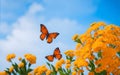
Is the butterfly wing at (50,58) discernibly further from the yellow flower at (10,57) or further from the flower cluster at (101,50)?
the flower cluster at (101,50)

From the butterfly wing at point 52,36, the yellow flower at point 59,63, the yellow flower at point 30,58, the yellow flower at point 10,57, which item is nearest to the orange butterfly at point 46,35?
the butterfly wing at point 52,36

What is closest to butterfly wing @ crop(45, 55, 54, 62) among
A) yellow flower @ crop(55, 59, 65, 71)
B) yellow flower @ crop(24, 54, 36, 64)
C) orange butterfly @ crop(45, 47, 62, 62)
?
orange butterfly @ crop(45, 47, 62, 62)

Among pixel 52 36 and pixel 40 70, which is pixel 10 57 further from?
pixel 52 36

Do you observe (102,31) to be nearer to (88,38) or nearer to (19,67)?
(88,38)

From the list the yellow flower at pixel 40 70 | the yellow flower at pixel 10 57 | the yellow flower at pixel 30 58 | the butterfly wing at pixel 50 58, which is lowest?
the yellow flower at pixel 40 70

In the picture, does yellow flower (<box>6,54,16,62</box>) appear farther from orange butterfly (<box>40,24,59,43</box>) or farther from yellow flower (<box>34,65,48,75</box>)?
orange butterfly (<box>40,24,59,43</box>)

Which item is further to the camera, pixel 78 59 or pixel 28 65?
pixel 28 65

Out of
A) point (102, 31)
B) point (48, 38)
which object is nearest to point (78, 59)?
point (102, 31)

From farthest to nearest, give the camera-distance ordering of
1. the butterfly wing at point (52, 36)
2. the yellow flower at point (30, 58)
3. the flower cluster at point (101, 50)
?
1. the butterfly wing at point (52, 36)
2. the yellow flower at point (30, 58)
3. the flower cluster at point (101, 50)

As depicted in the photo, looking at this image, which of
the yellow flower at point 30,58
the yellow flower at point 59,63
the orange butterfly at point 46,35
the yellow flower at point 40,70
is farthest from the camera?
the orange butterfly at point 46,35

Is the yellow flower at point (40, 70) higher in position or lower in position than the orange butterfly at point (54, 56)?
lower

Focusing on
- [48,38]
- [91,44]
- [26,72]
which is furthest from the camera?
[48,38]
